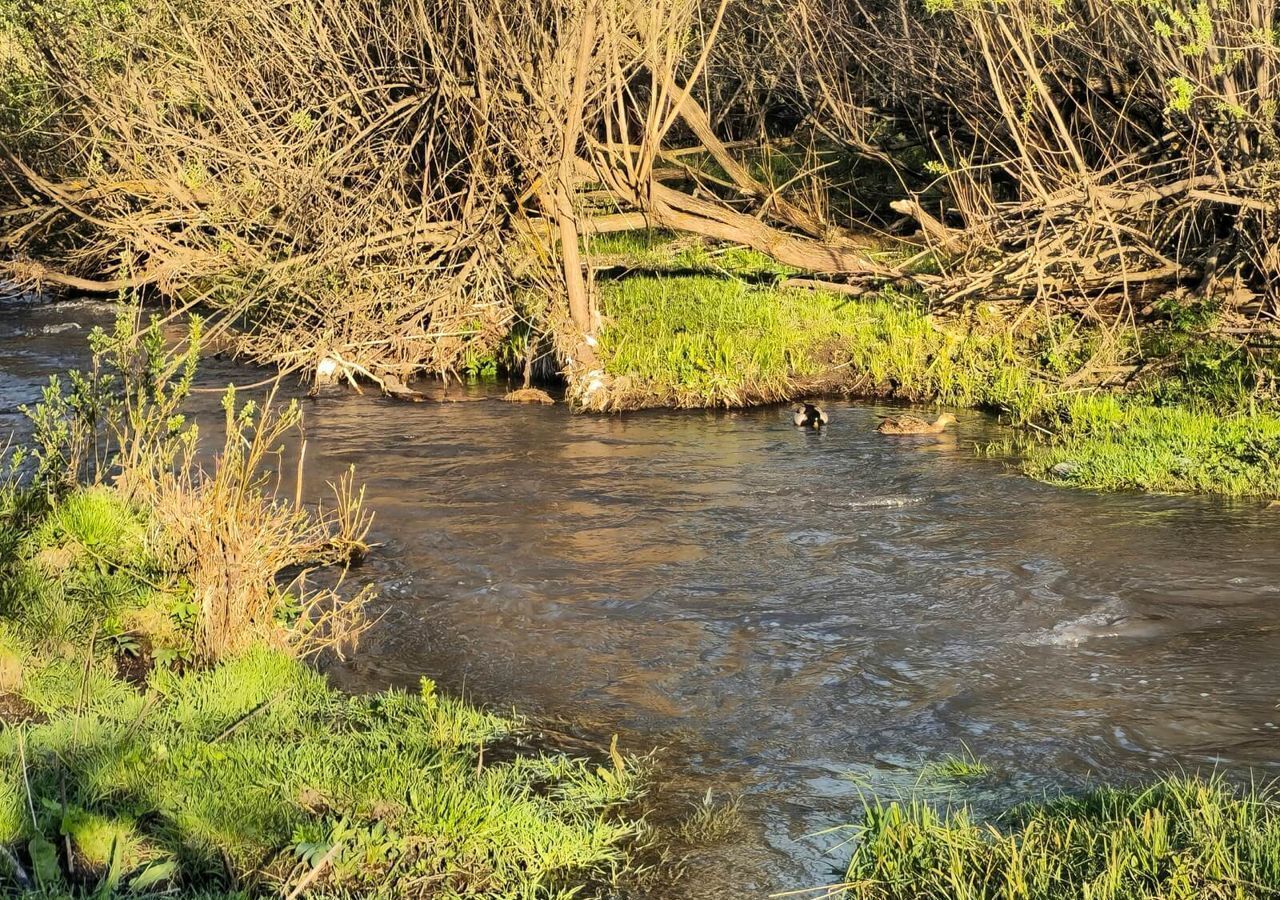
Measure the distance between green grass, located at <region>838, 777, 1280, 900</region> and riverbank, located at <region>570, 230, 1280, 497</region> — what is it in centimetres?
591

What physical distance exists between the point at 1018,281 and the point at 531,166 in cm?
495

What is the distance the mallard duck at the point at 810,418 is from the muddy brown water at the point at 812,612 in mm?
297

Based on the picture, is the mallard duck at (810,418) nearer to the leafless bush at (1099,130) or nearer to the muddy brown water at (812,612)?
the muddy brown water at (812,612)

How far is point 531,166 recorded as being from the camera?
1465 cm

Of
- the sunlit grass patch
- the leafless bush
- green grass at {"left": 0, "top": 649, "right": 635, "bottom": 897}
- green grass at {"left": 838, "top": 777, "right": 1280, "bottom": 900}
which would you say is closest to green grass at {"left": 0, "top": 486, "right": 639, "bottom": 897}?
green grass at {"left": 0, "top": 649, "right": 635, "bottom": 897}

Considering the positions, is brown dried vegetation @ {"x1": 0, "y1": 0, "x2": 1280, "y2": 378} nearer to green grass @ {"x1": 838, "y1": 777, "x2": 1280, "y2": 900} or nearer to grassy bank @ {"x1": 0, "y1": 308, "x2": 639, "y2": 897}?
grassy bank @ {"x1": 0, "y1": 308, "x2": 639, "y2": 897}

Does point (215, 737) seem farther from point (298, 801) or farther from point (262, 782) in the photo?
point (298, 801)

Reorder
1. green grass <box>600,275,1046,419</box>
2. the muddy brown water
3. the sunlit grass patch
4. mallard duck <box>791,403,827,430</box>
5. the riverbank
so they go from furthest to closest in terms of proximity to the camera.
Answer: green grass <box>600,275,1046,419</box> < mallard duck <box>791,403,827,430</box> < the riverbank < the sunlit grass patch < the muddy brown water

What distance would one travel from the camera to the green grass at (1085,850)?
463cm

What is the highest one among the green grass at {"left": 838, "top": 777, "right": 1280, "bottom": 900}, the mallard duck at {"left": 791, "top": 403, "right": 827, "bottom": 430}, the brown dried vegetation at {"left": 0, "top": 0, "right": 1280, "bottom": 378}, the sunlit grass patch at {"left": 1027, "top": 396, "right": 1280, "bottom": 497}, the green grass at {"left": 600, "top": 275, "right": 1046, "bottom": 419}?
the brown dried vegetation at {"left": 0, "top": 0, "right": 1280, "bottom": 378}

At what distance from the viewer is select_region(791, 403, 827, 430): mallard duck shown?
1331cm

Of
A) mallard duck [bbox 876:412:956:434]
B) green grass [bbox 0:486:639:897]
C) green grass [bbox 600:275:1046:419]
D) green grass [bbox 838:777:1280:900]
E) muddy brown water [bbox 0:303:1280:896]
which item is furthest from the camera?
green grass [bbox 600:275:1046:419]

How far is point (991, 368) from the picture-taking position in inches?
562

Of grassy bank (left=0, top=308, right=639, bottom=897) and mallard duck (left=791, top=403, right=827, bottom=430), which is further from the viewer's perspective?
mallard duck (left=791, top=403, right=827, bottom=430)
